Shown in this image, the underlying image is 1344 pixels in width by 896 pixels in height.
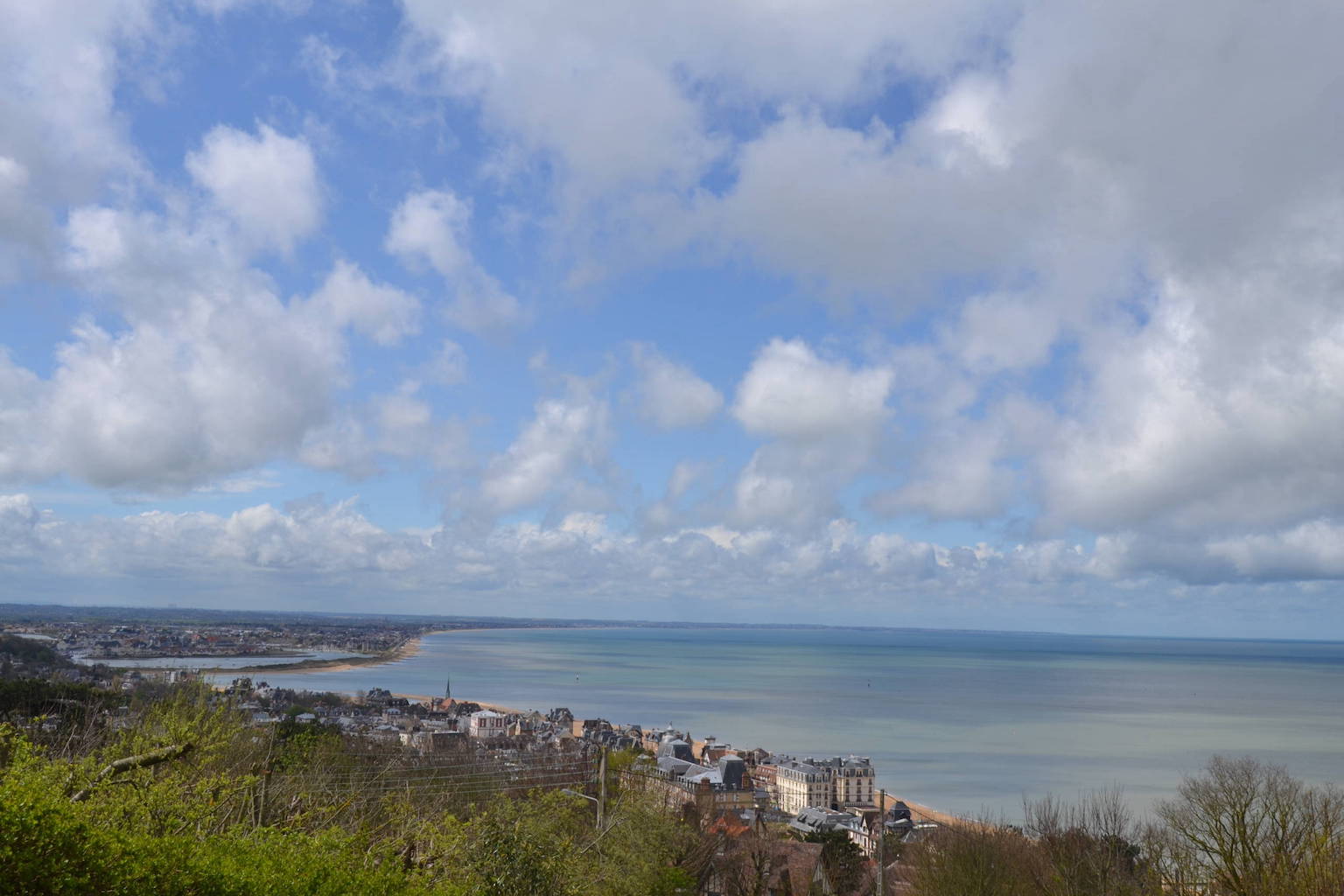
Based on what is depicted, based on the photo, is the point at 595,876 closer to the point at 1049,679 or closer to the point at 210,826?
the point at 210,826

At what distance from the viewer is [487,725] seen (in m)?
58.1

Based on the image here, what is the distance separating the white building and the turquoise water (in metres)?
17.1

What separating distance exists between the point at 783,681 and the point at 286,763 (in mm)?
105560

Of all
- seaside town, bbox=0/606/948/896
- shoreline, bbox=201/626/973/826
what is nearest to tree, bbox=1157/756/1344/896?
seaside town, bbox=0/606/948/896

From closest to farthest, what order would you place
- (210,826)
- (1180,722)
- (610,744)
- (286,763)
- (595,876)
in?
(210,826) → (595,876) → (286,763) → (610,744) → (1180,722)

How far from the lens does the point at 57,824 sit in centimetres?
541

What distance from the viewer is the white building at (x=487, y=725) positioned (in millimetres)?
53325

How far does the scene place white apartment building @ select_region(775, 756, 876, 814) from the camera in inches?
1916

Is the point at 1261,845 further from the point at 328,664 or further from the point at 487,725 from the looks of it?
the point at 328,664

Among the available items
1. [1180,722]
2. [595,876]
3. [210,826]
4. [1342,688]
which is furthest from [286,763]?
[1342,688]

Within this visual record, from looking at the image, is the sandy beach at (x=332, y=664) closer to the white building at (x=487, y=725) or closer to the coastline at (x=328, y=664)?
the coastline at (x=328, y=664)

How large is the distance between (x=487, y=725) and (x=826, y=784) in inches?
825

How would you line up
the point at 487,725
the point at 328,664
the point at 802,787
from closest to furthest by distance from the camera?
the point at 802,787
the point at 487,725
the point at 328,664

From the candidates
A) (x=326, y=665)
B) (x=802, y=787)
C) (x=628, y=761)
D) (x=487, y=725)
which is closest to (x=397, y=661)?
(x=326, y=665)
